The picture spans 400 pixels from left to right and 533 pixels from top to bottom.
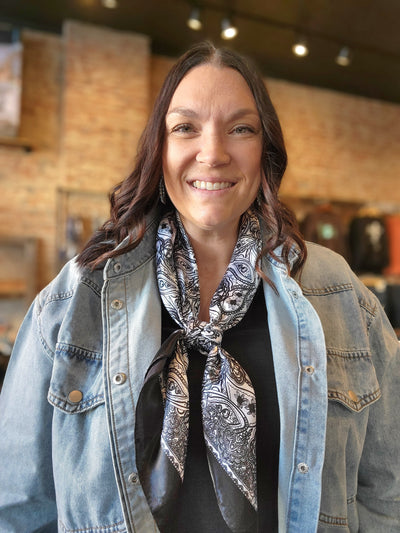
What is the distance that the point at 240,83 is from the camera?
1.16 meters

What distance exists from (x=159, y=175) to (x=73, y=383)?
59 centimetres

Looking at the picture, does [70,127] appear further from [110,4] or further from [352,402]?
[352,402]

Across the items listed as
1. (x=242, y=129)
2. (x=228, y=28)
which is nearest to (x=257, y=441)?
(x=242, y=129)

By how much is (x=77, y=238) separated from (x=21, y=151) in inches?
46.2

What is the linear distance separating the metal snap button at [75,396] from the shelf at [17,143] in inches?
173

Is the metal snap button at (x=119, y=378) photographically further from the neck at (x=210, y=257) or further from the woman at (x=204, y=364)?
the neck at (x=210, y=257)

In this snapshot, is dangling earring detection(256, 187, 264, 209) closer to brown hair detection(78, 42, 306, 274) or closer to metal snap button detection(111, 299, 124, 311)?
brown hair detection(78, 42, 306, 274)

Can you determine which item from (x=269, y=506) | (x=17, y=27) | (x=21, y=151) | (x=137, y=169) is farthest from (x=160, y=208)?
(x=17, y=27)

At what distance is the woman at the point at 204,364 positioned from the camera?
3.22ft

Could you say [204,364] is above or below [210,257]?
below

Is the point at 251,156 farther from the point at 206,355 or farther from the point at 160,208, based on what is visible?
the point at 206,355

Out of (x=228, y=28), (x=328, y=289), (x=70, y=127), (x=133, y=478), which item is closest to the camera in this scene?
(x=133, y=478)

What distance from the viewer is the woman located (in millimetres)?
982

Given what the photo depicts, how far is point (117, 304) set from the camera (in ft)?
3.59
